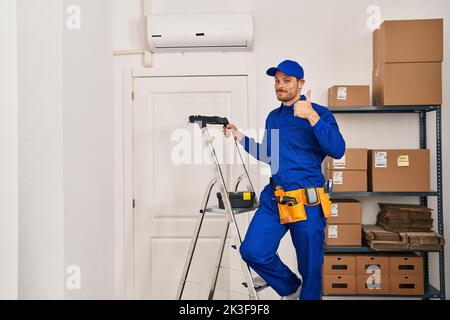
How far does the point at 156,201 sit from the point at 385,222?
1677mm

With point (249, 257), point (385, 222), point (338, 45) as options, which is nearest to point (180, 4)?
point (338, 45)

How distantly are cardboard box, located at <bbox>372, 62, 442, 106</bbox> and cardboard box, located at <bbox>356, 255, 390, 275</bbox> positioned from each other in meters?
1.04

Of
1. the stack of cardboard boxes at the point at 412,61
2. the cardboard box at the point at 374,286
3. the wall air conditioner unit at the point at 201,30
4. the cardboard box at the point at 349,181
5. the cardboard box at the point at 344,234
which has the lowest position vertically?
the cardboard box at the point at 374,286

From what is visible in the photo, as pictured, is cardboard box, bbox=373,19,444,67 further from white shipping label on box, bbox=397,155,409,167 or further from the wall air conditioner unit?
the wall air conditioner unit

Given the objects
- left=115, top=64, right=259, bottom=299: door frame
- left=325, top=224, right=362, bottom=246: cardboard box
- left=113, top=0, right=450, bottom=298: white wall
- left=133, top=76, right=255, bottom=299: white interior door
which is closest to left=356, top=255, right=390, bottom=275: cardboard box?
left=325, top=224, right=362, bottom=246: cardboard box

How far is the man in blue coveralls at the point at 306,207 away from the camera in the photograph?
2.25 metres

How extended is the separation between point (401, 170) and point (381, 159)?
0.15 metres

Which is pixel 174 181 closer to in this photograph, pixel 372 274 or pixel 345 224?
pixel 345 224

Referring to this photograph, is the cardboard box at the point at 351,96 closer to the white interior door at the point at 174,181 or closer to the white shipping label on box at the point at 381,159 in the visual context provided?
the white shipping label on box at the point at 381,159

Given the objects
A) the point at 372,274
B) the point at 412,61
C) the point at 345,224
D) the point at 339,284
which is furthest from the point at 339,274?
the point at 412,61

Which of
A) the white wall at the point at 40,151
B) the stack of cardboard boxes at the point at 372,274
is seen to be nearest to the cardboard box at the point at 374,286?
the stack of cardboard boxes at the point at 372,274

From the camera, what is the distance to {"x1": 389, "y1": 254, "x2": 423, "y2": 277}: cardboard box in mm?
2760

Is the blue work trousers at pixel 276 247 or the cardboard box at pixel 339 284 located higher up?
the blue work trousers at pixel 276 247

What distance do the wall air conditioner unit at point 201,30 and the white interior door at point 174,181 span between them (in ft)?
0.90
